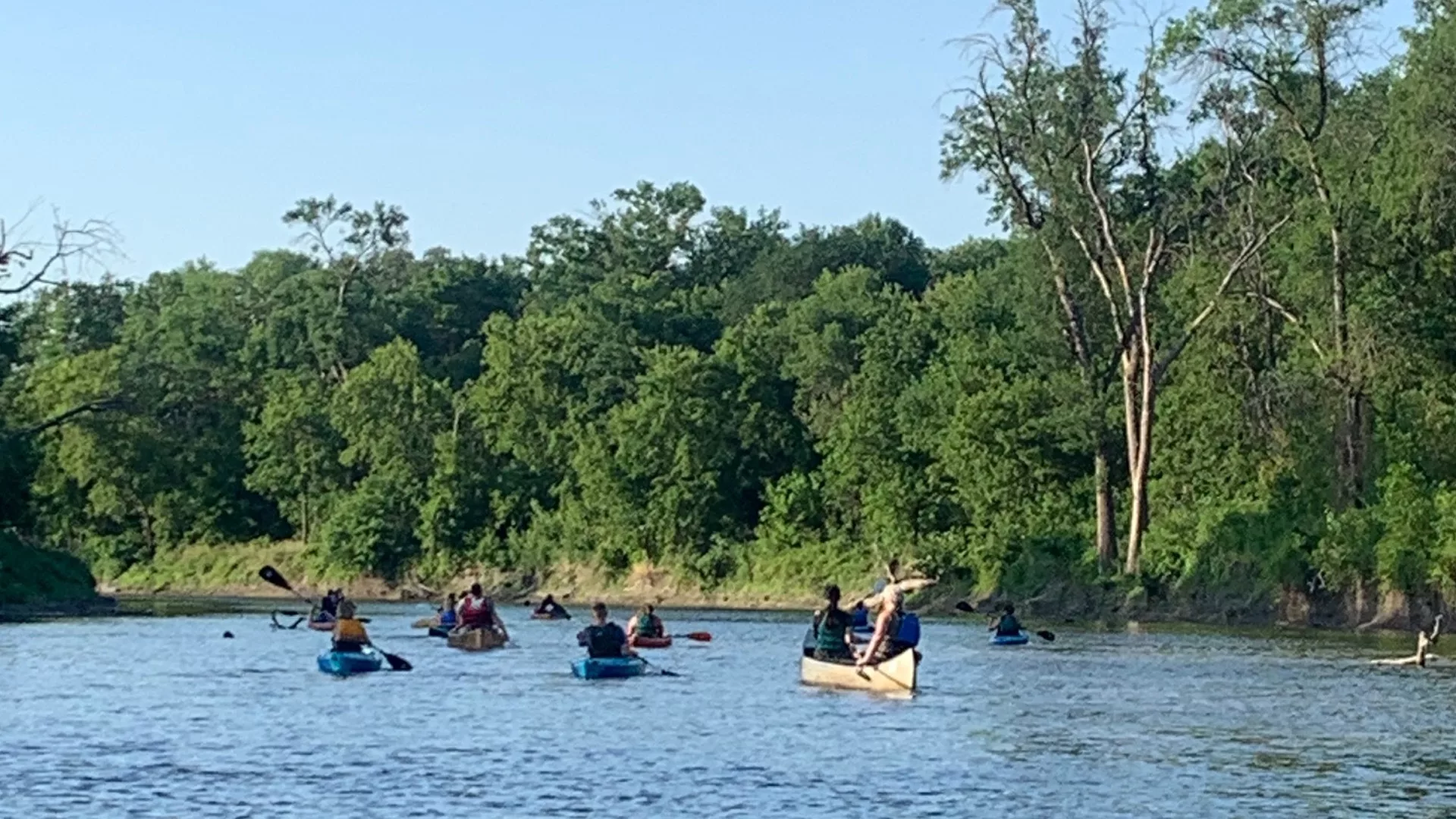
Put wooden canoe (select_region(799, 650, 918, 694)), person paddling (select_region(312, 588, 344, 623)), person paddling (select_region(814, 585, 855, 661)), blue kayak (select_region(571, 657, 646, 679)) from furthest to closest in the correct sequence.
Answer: person paddling (select_region(312, 588, 344, 623)), blue kayak (select_region(571, 657, 646, 679)), person paddling (select_region(814, 585, 855, 661)), wooden canoe (select_region(799, 650, 918, 694))

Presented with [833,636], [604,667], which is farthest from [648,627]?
[833,636]

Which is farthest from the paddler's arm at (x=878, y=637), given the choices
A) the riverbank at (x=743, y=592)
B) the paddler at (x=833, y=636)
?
the riverbank at (x=743, y=592)

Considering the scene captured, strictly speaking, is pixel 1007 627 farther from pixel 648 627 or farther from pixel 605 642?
pixel 605 642

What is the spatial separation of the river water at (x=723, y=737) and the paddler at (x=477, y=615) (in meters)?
0.83

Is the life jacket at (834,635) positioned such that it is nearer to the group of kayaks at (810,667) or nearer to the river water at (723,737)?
the group of kayaks at (810,667)

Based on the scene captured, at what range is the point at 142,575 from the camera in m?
105

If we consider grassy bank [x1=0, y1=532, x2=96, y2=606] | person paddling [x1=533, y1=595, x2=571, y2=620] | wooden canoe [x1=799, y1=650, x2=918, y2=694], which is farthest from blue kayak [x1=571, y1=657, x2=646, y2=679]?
grassy bank [x1=0, y1=532, x2=96, y2=606]

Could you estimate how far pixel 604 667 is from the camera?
42.1 meters

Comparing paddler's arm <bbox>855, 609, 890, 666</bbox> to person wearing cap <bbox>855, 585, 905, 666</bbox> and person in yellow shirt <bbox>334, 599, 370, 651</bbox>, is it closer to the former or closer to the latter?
person wearing cap <bbox>855, 585, 905, 666</bbox>

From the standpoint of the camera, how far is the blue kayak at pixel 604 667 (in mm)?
42031

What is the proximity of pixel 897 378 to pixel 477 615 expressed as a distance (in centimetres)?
3884

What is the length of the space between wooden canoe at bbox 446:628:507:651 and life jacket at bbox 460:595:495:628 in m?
0.15

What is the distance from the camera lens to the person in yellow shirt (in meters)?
44.1

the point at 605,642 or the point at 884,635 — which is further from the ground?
the point at 884,635
